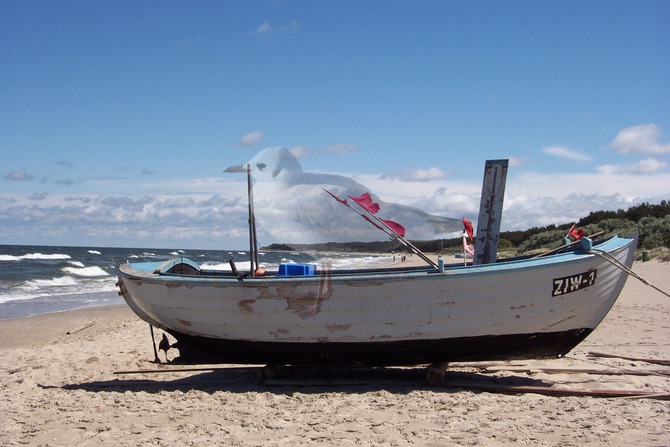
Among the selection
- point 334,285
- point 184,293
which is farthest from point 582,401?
point 184,293

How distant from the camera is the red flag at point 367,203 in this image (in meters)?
6.39

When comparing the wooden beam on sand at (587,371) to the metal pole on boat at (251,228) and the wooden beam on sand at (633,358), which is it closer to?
the wooden beam on sand at (633,358)

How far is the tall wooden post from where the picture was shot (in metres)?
7.27

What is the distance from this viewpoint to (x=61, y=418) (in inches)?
228

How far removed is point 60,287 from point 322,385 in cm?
2262

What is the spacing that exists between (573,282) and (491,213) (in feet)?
4.49

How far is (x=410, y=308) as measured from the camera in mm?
6258

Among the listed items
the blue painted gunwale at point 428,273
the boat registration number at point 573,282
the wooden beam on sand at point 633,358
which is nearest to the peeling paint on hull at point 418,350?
the boat registration number at point 573,282

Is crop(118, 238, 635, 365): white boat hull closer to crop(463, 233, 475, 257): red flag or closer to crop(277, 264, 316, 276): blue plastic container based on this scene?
crop(277, 264, 316, 276): blue plastic container

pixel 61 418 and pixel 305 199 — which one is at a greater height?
pixel 305 199

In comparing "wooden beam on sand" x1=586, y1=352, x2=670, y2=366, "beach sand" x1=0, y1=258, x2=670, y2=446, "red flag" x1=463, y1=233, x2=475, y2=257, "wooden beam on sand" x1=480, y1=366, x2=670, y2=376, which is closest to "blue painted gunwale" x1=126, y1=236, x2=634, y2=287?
"red flag" x1=463, y1=233, x2=475, y2=257

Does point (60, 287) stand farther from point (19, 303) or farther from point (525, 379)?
point (525, 379)

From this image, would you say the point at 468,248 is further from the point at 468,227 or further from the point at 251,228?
the point at 251,228

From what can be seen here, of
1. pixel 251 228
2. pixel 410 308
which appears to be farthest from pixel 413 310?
pixel 251 228
